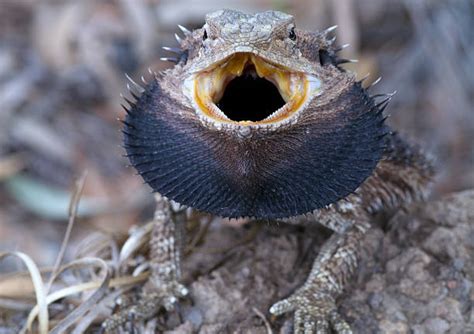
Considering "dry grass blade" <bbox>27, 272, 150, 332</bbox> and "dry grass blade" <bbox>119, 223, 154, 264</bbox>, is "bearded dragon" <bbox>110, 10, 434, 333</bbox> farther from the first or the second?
"dry grass blade" <bbox>119, 223, 154, 264</bbox>

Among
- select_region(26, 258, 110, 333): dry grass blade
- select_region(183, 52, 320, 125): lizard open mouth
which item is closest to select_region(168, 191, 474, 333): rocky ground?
select_region(26, 258, 110, 333): dry grass blade

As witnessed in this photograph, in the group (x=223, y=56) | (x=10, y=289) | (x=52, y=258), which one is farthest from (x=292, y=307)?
(x=52, y=258)

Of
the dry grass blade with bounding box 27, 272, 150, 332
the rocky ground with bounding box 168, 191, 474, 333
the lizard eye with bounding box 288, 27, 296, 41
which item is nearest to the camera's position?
the lizard eye with bounding box 288, 27, 296, 41

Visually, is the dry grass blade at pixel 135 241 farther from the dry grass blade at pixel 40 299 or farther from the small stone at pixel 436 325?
the small stone at pixel 436 325

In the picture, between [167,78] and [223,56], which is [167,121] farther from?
[223,56]

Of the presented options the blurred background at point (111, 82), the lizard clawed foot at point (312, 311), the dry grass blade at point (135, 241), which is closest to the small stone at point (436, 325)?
the lizard clawed foot at point (312, 311)

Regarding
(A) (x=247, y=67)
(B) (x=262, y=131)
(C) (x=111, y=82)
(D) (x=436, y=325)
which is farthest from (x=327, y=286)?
(C) (x=111, y=82)

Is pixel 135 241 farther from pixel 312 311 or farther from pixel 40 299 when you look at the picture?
pixel 312 311
